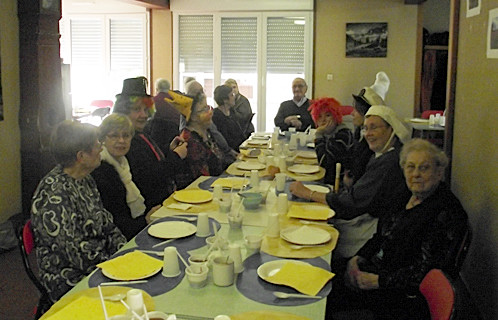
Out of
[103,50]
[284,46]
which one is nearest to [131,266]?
[284,46]

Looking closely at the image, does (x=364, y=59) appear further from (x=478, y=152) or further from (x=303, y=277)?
(x=303, y=277)

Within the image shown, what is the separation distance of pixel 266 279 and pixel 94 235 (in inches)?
38.6

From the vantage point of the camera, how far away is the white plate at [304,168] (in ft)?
12.7

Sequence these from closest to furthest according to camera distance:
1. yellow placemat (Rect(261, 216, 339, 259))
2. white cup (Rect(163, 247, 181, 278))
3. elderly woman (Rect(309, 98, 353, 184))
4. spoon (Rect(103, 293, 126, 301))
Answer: spoon (Rect(103, 293, 126, 301)) < white cup (Rect(163, 247, 181, 278)) < yellow placemat (Rect(261, 216, 339, 259)) < elderly woman (Rect(309, 98, 353, 184))

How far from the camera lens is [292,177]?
3707mm

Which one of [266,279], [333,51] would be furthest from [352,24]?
[266,279]

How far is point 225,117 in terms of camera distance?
5555 millimetres

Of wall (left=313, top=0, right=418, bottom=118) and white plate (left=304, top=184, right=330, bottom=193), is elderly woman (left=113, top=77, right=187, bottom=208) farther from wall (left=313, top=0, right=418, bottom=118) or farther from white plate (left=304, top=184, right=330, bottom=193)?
wall (left=313, top=0, right=418, bottom=118)

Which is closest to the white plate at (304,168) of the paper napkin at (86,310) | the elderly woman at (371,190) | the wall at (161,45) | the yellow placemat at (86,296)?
the elderly woman at (371,190)

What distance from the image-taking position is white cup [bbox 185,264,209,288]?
1.76 m

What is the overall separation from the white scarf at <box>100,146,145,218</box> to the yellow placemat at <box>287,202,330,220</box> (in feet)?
3.05

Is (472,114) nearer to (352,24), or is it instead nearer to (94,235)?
(94,235)

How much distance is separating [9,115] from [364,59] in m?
5.60

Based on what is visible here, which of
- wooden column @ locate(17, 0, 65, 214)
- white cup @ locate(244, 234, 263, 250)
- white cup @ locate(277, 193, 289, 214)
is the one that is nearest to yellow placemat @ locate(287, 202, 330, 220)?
white cup @ locate(277, 193, 289, 214)
